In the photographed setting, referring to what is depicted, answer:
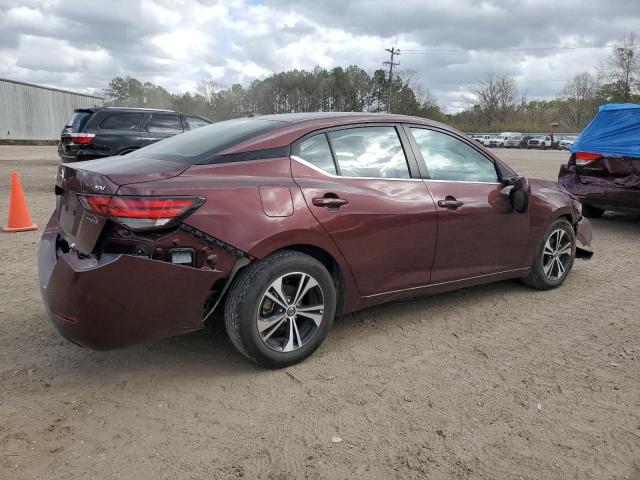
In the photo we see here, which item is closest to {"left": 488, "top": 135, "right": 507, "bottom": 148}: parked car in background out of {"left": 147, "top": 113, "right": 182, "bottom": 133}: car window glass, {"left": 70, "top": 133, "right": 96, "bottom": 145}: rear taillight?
{"left": 147, "top": 113, "right": 182, "bottom": 133}: car window glass

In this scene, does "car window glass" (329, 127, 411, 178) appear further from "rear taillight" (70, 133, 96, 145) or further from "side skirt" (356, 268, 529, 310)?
"rear taillight" (70, 133, 96, 145)

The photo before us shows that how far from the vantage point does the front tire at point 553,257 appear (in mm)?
4805

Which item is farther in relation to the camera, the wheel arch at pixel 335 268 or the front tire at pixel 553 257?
the front tire at pixel 553 257

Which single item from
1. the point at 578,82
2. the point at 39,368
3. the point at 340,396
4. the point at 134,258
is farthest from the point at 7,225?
the point at 578,82

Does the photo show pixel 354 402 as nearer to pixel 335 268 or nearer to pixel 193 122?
pixel 335 268

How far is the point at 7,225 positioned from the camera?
23.7ft

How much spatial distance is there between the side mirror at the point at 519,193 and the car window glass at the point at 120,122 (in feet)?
29.5

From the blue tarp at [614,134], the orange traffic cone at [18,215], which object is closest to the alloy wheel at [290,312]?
the orange traffic cone at [18,215]

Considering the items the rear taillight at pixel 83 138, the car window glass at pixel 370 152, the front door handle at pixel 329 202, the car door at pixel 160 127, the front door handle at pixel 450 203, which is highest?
the car door at pixel 160 127

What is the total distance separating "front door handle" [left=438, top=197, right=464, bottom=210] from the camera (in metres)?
3.92

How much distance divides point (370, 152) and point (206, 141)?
1.12 metres

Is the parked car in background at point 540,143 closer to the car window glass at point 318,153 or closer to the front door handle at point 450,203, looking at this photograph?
the front door handle at point 450,203

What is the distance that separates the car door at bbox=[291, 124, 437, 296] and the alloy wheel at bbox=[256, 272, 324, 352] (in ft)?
1.11

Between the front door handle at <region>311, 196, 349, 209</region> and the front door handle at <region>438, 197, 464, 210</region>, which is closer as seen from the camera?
the front door handle at <region>311, 196, 349, 209</region>
